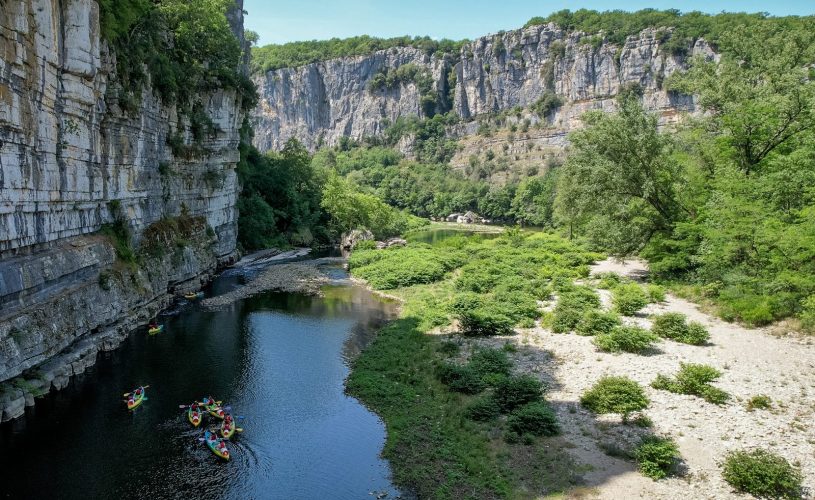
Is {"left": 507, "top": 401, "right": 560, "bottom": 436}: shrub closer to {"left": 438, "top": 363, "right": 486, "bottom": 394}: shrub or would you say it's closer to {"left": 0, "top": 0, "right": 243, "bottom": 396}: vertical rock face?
{"left": 438, "top": 363, "right": 486, "bottom": 394}: shrub

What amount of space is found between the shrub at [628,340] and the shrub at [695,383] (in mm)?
3767

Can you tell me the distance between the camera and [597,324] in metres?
28.0

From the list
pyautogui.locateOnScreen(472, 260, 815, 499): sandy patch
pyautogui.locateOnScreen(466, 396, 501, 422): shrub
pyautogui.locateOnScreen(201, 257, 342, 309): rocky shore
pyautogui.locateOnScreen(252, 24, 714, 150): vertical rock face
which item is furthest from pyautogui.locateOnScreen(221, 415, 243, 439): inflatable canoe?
pyautogui.locateOnScreen(252, 24, 714, 150): vertical rock face

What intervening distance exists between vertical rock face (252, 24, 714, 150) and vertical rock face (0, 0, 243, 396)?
122658 millimetres

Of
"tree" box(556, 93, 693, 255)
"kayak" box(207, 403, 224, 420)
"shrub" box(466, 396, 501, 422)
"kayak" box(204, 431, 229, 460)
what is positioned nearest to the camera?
"kayak" box(204, 431, 229, 460)

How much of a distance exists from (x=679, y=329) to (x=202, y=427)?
20.6m

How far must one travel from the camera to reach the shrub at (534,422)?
17.8m

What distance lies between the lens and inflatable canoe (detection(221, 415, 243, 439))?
1862 cm

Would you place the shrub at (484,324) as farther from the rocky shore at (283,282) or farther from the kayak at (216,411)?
the rocky shore at (283,282)

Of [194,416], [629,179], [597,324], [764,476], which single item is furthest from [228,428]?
[629,179]

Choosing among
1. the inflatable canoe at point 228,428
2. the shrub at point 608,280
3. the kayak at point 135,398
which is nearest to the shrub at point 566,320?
the shrub at point 608,280

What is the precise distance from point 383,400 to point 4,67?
1766 centimetres

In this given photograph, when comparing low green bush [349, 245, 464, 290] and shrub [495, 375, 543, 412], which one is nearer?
shrub [495, 375, 543, 412]

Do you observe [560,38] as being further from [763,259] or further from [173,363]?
[173,363]
